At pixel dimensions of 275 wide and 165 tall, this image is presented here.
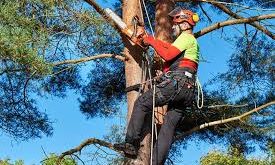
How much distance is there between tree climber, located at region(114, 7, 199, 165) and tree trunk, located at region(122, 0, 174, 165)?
9.8 inches

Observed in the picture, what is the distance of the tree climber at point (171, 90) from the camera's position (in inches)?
170

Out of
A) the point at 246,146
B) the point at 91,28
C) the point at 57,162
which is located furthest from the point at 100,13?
the point at 246,146

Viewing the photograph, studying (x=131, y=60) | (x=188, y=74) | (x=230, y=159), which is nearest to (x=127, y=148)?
(x=188, y=74)

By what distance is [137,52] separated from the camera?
5.19 m

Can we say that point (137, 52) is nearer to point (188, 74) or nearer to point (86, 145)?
point (188, 74)

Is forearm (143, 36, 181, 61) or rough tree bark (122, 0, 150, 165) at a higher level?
rough tree bark (122, 0, 150, 165)

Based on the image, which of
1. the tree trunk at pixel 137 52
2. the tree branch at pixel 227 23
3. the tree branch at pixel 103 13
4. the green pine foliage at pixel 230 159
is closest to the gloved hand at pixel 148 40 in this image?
the tree trunk at pixel 137 52

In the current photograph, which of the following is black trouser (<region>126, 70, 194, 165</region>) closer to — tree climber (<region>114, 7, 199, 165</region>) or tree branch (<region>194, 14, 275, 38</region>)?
tree climber (<region>114, 7, 199, 165</region>)

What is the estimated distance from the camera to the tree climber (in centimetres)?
431

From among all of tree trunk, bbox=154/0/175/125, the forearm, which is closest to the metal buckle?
the forearm

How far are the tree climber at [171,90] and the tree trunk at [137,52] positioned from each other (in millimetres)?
248

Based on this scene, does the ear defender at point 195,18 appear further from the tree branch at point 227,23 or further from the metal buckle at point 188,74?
the tree branch at point 227,23

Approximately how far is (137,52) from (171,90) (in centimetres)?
94

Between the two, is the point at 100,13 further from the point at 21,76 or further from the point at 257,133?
the point at 257,133
